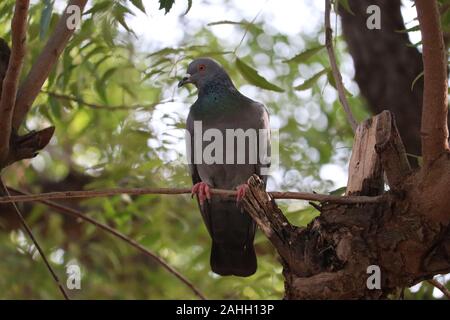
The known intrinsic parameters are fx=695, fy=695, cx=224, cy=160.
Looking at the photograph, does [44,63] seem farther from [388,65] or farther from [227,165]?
[388,65]

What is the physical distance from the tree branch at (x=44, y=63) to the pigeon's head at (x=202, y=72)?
5.68ft

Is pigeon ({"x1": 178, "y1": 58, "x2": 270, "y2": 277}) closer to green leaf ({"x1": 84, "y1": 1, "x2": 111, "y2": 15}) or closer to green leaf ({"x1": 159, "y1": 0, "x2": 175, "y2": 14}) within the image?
green leaf ({"x1": 84, "y1": 1, "x2": 111, "y2": 15})

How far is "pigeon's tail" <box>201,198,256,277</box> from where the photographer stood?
17.7ft

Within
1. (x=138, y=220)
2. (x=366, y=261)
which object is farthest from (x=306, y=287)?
(x=138, y=220)

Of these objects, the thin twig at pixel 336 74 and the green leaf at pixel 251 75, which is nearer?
the thin twig at pixel 336 74

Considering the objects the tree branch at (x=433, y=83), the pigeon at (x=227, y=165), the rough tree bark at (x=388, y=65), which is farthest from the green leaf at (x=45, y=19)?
the rough tree bark at (x=388, y=65)

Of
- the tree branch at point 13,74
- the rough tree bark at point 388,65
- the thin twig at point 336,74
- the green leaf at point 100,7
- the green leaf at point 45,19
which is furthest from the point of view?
the rough tree bark at point 388,65

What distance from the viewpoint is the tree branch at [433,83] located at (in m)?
3.21

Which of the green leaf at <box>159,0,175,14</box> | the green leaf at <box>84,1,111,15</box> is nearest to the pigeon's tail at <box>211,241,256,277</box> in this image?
the green leaf at <box>84,1,111,15</box>

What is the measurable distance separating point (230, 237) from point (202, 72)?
4.66 feet

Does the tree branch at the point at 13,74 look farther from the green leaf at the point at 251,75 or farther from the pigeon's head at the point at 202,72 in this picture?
the pigeon's head at the point at 202,72

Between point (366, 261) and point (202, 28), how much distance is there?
497cm

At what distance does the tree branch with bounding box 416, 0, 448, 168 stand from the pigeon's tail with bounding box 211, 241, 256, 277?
228 cm

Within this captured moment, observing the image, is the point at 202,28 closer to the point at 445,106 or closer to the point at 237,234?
the point at 237,234
